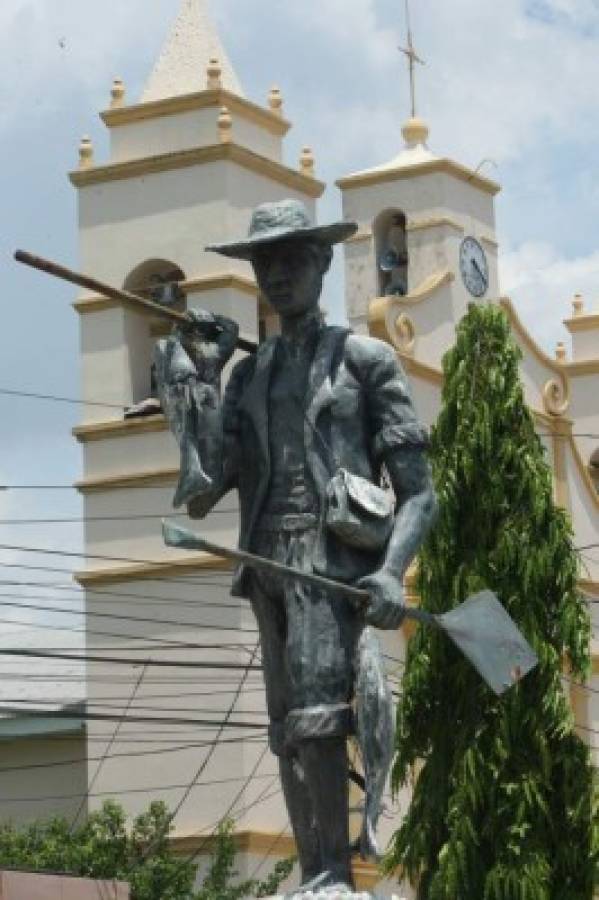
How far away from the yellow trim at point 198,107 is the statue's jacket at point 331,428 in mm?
24850

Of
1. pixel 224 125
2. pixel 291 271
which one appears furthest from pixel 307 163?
pixel 291 271

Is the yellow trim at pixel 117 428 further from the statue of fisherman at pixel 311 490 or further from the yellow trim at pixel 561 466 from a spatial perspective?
the statue of fisherman at pixel 311 490

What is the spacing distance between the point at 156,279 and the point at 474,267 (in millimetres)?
4465

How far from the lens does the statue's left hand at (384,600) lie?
31.4 ft

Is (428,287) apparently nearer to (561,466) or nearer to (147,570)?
(561,466)

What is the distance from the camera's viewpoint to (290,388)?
10.0 meters

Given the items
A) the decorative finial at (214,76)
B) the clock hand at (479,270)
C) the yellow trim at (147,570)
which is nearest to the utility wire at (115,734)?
the yellow trim at (147,570)

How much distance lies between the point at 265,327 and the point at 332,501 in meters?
25.1

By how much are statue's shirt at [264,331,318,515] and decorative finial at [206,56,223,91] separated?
984 inches

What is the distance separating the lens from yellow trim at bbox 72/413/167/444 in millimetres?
34750

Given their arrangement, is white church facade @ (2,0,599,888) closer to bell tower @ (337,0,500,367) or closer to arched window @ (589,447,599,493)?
bell tower @ (337,0,500,367)

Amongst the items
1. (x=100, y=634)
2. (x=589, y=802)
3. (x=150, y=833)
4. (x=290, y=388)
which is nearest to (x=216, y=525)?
(x=100, y=634)

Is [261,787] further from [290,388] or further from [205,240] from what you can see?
[290,388]

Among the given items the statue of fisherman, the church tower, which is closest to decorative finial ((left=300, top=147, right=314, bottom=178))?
the church tower
